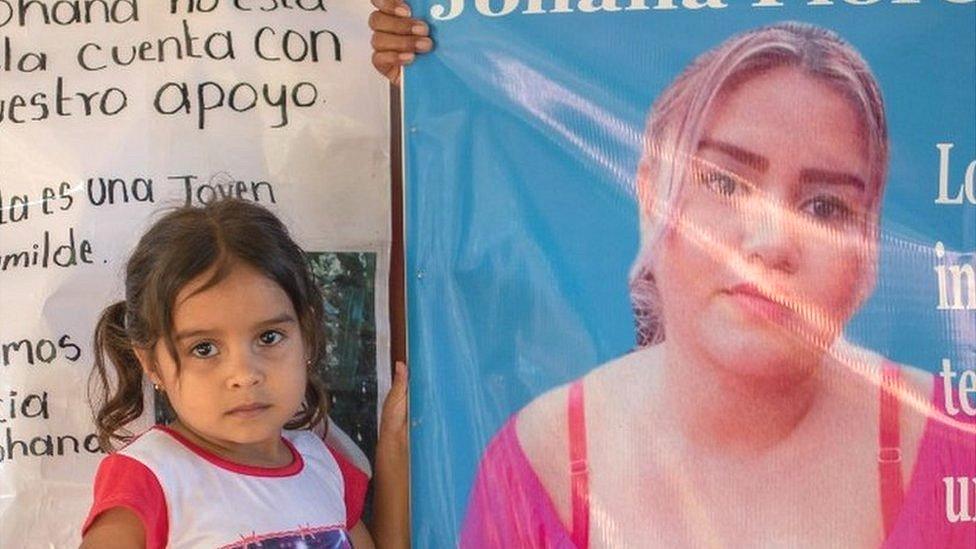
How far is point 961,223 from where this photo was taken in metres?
1.64

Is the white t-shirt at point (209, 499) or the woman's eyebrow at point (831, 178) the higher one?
the woman's eyebrow at point (831, 178)

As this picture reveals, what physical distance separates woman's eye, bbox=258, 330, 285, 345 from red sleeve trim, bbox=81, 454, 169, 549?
8.1 inches

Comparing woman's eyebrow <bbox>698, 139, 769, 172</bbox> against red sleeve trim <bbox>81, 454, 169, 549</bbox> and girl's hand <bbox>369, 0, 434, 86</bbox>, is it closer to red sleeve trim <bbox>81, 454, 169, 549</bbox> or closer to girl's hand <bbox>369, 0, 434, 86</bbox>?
girl's hand <bbox>369, 0, 434, 86</bbox>

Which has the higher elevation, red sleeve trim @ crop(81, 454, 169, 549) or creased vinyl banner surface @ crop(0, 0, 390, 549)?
creased vinyl banner surface @ crop(0, 0, 390, 549)

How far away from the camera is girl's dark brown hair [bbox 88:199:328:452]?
5.08 feet

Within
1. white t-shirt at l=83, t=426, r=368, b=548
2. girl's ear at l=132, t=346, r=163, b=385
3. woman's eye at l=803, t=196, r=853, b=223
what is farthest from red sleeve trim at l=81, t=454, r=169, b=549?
woman's eye at l=803, t=196, r=853, b=223

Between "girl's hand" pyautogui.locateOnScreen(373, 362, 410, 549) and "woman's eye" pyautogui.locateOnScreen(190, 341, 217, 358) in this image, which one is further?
"girl's hand" pyautogui.locateOnScreen(373, 362, 410, 549)

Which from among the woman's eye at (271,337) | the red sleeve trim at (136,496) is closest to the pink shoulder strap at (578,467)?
the woman's eye at (271,337)

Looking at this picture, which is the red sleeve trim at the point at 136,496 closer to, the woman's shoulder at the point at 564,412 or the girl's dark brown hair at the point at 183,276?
the girl's dark brown hair at the point at 183,276

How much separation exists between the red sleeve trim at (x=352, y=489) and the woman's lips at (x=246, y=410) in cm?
22

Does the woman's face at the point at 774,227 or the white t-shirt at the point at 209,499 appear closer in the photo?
the white t-shirt at the point at 209,499

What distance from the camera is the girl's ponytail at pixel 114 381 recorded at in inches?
66.6

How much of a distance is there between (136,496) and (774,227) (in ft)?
2.81

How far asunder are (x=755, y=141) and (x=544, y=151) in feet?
0.90
